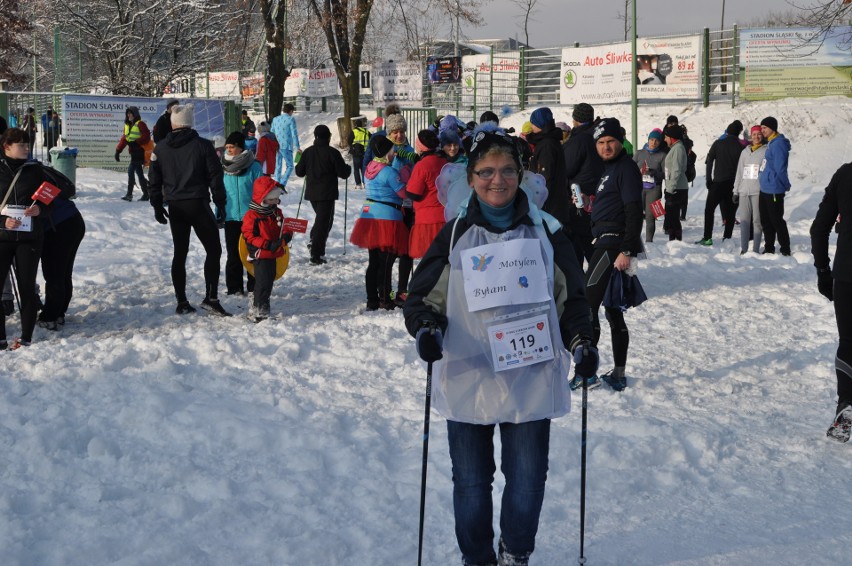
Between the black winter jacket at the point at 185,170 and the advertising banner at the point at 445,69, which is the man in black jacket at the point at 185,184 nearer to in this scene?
the black winter jacket at the point at 185,170

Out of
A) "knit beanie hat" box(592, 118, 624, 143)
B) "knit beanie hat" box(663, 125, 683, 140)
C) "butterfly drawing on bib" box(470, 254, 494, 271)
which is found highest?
"knit beanie hat" box(663, 125, 683, 140)

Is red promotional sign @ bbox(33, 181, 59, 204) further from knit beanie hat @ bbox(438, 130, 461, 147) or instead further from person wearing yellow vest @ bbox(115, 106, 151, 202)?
person wearing yellow vest @ bbox(115, 106, 151, 202)

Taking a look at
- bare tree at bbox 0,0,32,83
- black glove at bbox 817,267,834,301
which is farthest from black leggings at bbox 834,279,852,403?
bare tree at bbox 0,0,32,83

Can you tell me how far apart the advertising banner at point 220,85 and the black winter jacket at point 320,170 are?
29.9 meters

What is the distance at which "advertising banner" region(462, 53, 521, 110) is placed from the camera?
35.4 m

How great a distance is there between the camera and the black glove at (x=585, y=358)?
374 cm

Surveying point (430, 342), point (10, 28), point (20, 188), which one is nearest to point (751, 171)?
point (20, 188)

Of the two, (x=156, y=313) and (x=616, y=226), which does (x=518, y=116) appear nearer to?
(x=156, y=313)

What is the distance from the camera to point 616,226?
699 cm

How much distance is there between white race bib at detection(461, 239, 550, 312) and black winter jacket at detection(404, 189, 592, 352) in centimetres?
12

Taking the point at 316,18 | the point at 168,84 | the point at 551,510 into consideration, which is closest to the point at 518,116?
the point at 316,18

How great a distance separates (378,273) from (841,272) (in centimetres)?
506

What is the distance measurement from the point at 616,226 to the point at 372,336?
243cm

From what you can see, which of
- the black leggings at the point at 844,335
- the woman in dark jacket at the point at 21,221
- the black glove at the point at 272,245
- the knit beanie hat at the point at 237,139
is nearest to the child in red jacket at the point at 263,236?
the black glove at the point at 272,245
